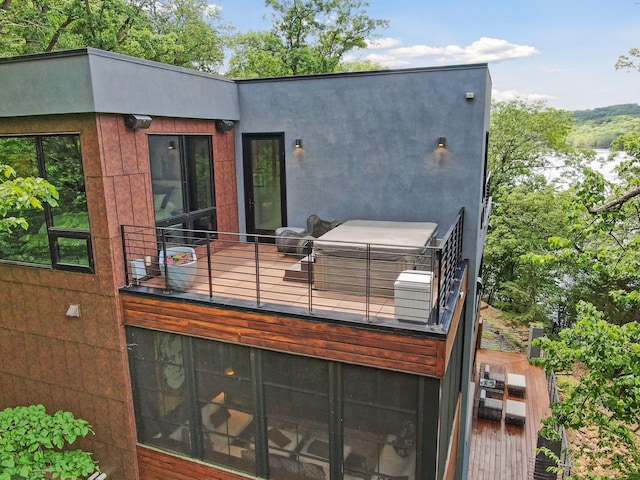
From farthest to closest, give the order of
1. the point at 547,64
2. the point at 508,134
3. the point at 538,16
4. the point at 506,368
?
the point at 547,64 → the point at 538,16 → the point at 508,134 → the point at 506,368

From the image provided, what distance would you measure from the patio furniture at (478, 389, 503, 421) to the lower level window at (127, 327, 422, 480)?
25.2 ft

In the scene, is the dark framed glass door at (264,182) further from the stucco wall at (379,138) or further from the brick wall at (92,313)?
the brick wall at (92,313)

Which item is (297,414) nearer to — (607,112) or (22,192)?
(22,192)

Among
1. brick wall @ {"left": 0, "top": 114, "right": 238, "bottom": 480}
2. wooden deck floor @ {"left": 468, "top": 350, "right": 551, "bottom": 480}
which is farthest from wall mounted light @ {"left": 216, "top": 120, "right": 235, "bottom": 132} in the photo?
wooden deck floor @ {"left": 468, "top": 350, "right": 551, "bottom": 480}

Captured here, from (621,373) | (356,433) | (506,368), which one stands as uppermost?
(621,373)

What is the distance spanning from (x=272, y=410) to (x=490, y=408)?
26.5 ft

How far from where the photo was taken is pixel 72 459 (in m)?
5.67

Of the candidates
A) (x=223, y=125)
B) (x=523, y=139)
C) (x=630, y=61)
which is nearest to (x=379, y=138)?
(x=223, y=125)

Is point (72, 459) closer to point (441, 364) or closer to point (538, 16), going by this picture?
point (441, 364)

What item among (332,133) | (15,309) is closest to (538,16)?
(332,133)

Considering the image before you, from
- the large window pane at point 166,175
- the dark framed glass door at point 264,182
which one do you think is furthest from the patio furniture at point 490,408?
the large window pane at point 166,175

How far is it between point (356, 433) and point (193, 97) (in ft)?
17.3

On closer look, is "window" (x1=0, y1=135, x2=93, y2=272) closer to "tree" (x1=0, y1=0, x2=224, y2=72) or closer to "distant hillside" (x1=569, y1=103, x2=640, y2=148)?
"tree" (x1=0, y1=0, x2=224, y2=72)

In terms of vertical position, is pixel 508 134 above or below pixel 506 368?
above
